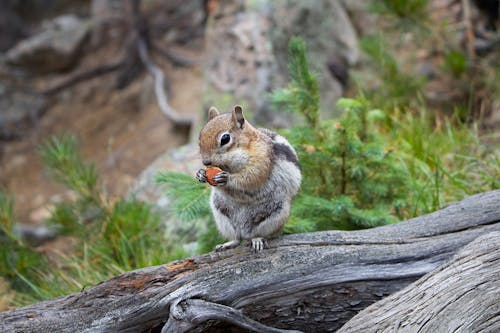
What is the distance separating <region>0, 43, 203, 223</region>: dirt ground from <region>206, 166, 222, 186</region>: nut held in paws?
15.6 ft

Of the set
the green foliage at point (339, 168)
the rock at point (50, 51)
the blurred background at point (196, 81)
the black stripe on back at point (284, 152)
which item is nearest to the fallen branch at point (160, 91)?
the blurred background at point (196, 81)

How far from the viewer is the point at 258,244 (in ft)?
10.2

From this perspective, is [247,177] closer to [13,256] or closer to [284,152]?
[284,152]

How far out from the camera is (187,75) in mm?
9164

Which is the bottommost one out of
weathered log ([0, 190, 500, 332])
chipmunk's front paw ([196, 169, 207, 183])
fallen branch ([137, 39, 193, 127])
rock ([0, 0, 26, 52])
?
weathered log ([0, 190, 500, 332])

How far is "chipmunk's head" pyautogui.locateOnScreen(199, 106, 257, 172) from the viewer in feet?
9.67

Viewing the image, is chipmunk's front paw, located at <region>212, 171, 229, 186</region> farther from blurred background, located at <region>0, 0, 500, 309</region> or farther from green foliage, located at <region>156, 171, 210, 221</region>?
blurred background, located at <region>0, 0, 500, 309</region>

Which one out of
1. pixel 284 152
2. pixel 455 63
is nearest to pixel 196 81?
pixel 455 63

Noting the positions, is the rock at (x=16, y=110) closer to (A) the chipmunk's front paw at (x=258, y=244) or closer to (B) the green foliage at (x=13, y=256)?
(B) the green foliage at (x=13, y=256)

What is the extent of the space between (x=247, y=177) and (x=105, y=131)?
6499mm

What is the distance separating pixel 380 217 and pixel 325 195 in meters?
0.52

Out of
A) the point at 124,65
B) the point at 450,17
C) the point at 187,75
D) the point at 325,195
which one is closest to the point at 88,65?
the point at 124,65

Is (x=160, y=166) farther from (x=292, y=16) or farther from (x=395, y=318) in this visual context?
(x=395, y=318)

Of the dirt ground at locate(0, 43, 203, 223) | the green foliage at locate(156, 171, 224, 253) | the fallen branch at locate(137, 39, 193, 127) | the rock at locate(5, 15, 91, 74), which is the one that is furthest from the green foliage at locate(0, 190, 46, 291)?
the rock at locate(5, 15, 91, 74)
